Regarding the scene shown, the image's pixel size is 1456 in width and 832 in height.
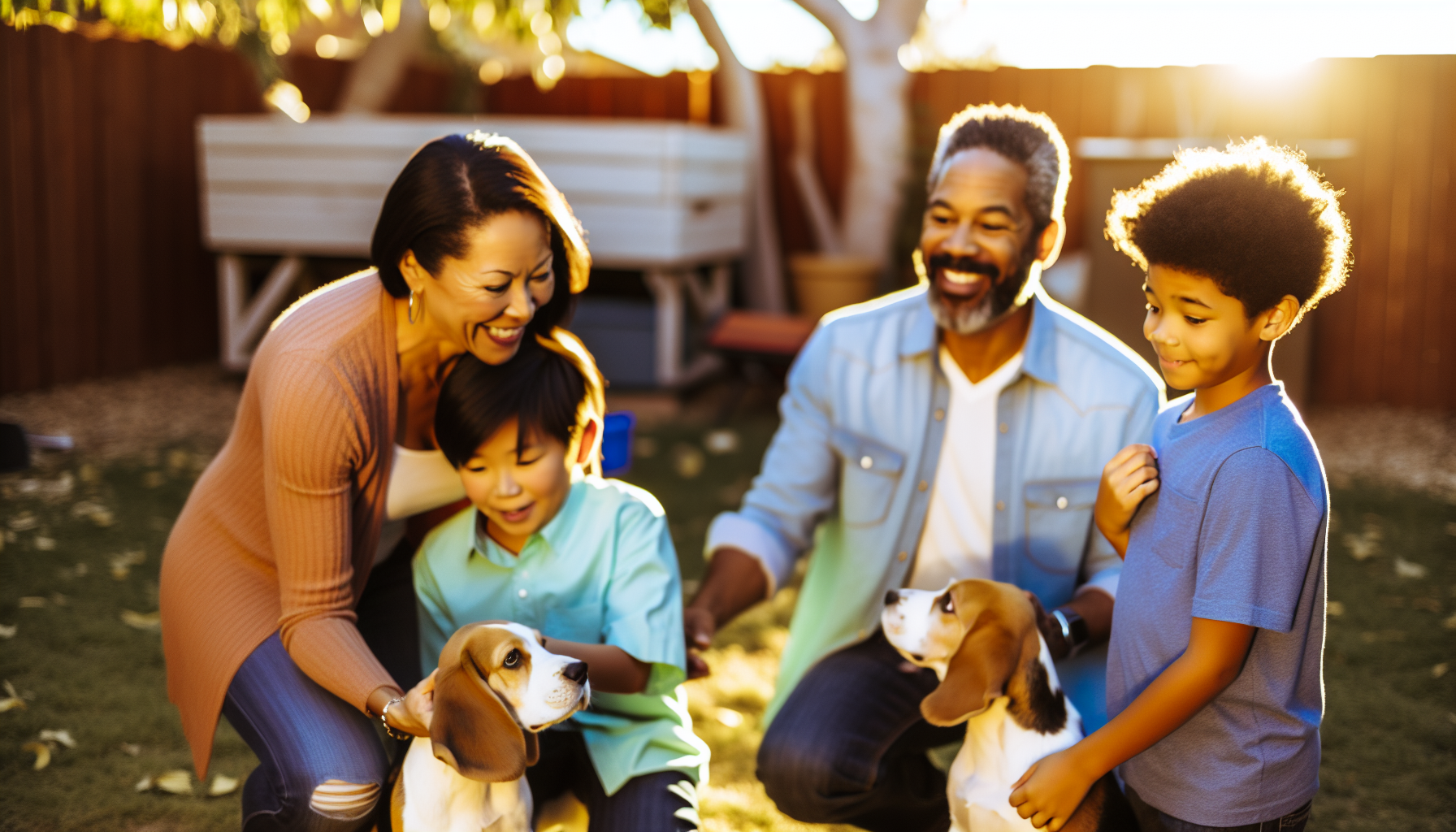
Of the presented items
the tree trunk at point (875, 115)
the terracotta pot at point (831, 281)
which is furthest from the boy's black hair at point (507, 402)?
the tree trunk at point (875, 115)

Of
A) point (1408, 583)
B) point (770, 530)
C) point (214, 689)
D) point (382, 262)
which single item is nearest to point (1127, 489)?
point (770, 530)

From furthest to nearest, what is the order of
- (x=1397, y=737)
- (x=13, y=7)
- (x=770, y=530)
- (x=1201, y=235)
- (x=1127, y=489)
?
(x=13, y=7) → (x=1397, y=737) → (x=770, y=530) → (x=1127, y=489) → (x=1201, y=235)

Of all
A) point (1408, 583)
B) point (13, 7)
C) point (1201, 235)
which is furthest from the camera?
point (13, 7)

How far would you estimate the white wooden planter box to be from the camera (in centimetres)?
858

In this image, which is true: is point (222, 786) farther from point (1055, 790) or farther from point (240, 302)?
point (240, 302)

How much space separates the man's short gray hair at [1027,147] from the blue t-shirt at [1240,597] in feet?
2.85

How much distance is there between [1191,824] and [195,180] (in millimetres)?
9504

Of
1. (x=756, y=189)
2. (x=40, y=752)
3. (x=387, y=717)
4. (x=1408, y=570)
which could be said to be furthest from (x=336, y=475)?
(x=756, y=189)

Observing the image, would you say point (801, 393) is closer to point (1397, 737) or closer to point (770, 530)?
point (770, 530)

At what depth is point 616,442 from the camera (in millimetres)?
3541

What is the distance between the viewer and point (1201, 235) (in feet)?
7.01

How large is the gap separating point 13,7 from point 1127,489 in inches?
325

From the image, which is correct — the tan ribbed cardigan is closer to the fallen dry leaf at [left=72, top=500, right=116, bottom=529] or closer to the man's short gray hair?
the man's short gray hair

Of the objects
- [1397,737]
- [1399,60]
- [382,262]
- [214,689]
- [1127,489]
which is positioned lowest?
[1397,737]
